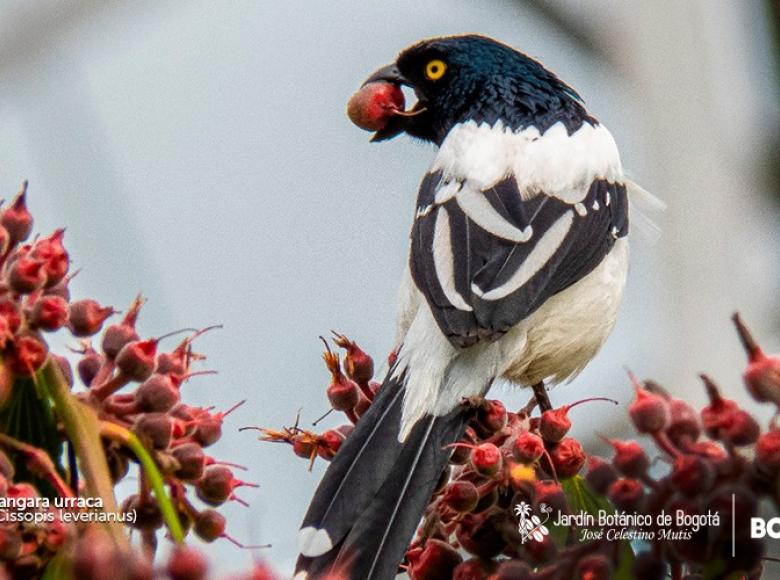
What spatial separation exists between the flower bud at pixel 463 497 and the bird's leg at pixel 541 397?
3.60 feet

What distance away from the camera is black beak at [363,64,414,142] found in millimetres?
4414

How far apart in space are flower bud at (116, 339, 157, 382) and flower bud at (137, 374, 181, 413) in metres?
0.01

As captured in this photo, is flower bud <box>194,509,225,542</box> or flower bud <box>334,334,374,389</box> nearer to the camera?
flower bud <box>194,509,225,542</box>

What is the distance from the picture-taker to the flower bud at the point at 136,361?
1.97 meters

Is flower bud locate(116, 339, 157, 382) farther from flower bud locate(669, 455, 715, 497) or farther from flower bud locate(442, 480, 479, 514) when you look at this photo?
flower bud locate(669, 455, 715, 497)

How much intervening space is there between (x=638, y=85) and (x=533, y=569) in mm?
4190

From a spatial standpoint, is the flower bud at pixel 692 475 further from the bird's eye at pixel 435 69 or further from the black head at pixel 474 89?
the bird's eye at pixel 435 69

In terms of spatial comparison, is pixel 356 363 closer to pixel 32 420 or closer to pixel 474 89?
pixel 32 420

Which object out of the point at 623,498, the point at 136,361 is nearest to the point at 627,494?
the point at 623,498

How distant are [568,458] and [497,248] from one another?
0.94m

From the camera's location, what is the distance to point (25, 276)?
6.28 feet

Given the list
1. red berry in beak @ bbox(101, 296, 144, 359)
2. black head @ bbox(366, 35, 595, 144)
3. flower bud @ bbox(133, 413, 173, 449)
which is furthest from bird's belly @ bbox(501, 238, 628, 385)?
flower bud @ bbox(133, 413, 173, 449)

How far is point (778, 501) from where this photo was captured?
163 cm

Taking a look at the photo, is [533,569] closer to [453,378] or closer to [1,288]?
[1,288]
